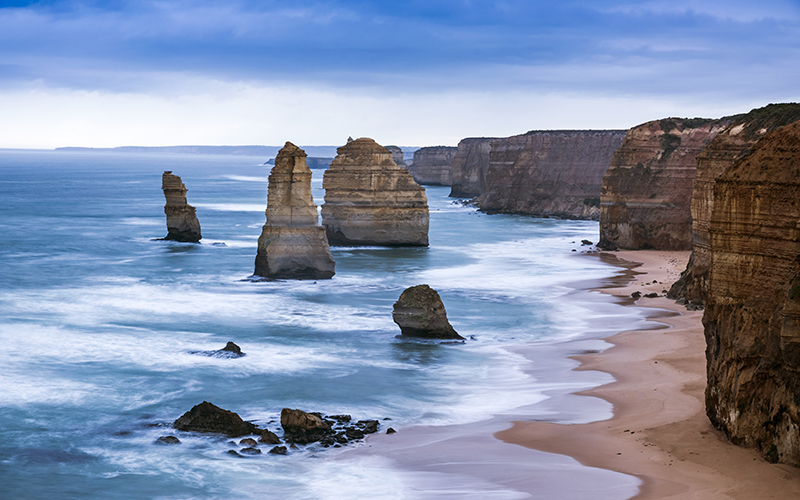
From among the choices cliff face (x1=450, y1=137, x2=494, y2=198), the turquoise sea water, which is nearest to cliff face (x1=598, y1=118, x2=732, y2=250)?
the turquoise sea water

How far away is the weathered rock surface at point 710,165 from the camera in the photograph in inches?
1245

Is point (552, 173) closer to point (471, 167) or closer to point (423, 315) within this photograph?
point (471, 167)

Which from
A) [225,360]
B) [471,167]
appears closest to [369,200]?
[225,360]

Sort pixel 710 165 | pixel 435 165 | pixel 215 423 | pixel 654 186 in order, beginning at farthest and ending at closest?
1. pixel 435 165
2. pixel 654 186
3. pixel 710 165
4. pixel 215 423

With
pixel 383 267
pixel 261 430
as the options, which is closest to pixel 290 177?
pixel 383 267

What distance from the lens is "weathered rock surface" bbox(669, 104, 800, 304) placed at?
3162 cm

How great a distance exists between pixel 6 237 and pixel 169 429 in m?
54.1

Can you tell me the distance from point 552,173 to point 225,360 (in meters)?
79.0

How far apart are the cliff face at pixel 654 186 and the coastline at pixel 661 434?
94.5ft

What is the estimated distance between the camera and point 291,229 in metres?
40.7

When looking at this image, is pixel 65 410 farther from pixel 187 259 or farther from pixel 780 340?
pixel 187 259

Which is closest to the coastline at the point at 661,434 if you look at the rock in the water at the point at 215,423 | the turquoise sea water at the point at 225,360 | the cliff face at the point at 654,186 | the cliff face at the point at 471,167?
the turquoise sea water at the point at 225,360

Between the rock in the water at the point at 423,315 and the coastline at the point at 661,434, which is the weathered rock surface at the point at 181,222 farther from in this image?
the coastline at the point at 661,434

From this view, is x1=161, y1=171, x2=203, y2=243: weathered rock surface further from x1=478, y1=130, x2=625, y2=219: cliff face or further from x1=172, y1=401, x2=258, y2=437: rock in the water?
x1=478, y1=130, x2=625, y2=219: cliff face
